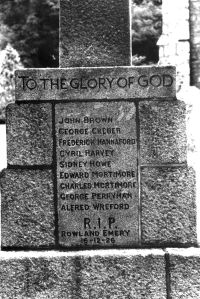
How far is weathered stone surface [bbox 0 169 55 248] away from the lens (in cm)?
439

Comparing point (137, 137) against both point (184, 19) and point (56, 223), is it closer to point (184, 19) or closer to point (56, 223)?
point (56, 223)

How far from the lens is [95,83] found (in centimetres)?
439

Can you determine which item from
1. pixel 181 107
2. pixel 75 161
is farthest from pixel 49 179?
pixel 181 107

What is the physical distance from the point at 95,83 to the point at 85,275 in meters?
1.20

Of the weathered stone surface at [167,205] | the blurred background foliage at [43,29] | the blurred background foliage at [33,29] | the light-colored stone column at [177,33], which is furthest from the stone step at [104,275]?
the blurred background foliage at [33,29]

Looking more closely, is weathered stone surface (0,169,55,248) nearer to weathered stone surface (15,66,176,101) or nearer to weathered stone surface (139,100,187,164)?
weathered stone surface (15,66,176,101)

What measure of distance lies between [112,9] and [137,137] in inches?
33.9

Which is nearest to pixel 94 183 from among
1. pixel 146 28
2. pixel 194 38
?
pixel 194 38

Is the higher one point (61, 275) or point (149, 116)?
point (149, 116)

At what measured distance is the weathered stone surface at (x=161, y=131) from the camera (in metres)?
4.34

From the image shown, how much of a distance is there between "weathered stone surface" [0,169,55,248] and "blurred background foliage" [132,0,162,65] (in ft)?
70.9

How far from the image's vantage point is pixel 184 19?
1870 cm

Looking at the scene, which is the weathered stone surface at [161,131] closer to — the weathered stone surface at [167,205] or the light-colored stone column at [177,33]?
the weathered stone surface at [167,205]

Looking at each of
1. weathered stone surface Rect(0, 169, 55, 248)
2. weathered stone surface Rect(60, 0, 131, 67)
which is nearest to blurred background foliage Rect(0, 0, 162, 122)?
weathered stone surface Rect(60, 0, 131, 67)
